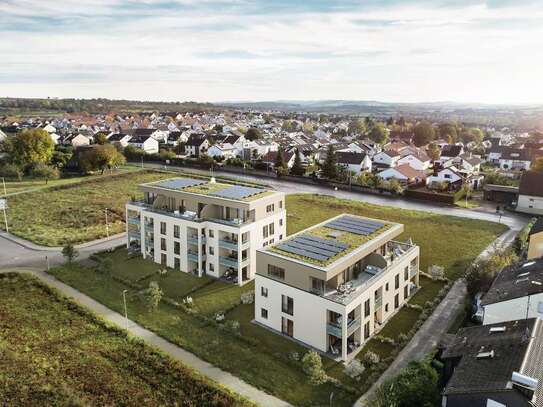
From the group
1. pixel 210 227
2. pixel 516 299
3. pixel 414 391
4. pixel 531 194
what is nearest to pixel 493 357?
pixel 414 391

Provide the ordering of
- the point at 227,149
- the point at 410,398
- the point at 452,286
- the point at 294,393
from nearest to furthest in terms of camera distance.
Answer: the point at 410,398
the point at 294,393
the point at 452,286
the point at 227,149

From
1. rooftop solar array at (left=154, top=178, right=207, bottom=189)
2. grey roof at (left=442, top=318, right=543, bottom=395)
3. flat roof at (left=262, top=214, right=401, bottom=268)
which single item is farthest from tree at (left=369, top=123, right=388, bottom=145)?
grey roof at (left=442, top=318, right=543, bottom=395)

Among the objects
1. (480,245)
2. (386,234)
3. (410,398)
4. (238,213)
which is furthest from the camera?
(480,245)

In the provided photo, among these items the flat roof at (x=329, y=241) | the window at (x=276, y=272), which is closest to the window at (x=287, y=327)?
the window at (x=276, y=272)

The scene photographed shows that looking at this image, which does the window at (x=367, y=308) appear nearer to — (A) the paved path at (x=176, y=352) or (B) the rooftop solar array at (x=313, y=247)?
(B) the rooftop solar array at (x=313, y=247)

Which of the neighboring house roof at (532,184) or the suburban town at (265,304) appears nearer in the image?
the suburban town at (265,304)

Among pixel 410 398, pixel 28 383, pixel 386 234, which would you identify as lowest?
pixel 28 383

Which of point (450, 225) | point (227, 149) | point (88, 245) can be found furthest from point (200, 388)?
point (227, 149)

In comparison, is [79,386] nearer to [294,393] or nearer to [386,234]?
[294,393]
